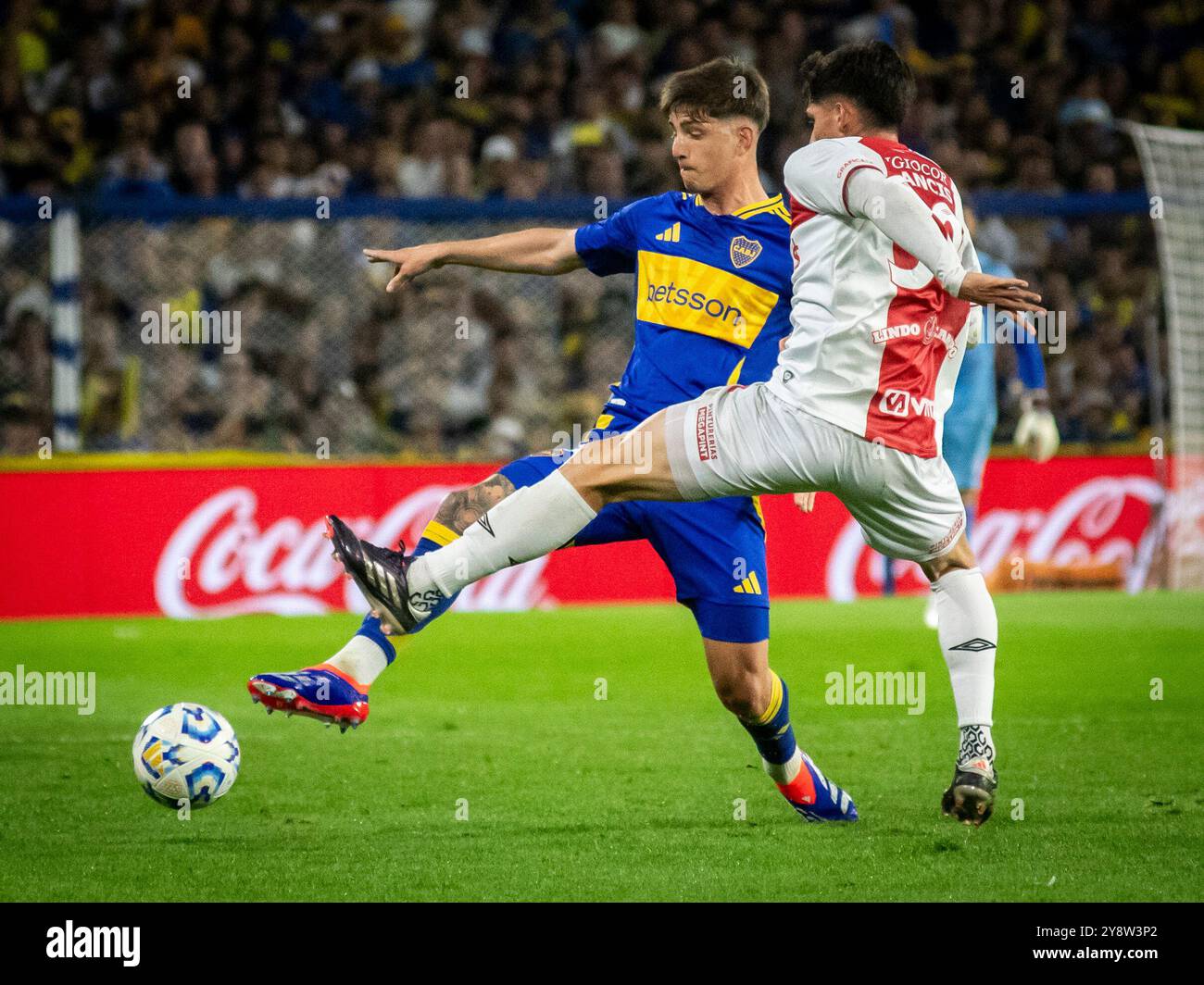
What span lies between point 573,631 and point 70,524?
3.40m

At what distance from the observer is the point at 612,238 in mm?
5574

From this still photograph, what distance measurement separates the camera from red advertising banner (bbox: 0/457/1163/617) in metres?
11.2

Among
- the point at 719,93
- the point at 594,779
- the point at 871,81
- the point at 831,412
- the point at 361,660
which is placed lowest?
the point at 594,779

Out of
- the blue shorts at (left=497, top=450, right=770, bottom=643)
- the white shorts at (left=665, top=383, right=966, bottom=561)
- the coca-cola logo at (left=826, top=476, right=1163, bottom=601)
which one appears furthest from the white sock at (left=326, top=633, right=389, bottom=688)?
the coca-cola logo at (left=826, top=476, right=1163, bottom=601)

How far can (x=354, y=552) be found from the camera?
4.61 meters

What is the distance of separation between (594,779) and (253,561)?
18.9 feet

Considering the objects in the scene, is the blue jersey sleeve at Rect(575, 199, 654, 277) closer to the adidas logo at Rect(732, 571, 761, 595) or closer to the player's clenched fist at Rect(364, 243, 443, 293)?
the player's clenched fist at Rect(364, 243, 443, 293)

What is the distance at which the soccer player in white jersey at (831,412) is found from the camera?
4598mm

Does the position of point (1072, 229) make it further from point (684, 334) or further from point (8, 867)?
point (8, 867)

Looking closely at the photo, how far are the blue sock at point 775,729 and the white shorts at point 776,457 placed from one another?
0.83m

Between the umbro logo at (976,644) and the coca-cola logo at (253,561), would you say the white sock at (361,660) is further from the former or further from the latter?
the coca-cola logo at (253,561)

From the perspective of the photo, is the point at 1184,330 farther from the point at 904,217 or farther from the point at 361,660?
the point at 361,660

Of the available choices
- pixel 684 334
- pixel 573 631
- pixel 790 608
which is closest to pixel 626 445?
pixel 684 334

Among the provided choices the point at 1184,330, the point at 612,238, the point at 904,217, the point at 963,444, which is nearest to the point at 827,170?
the point at 904,217
